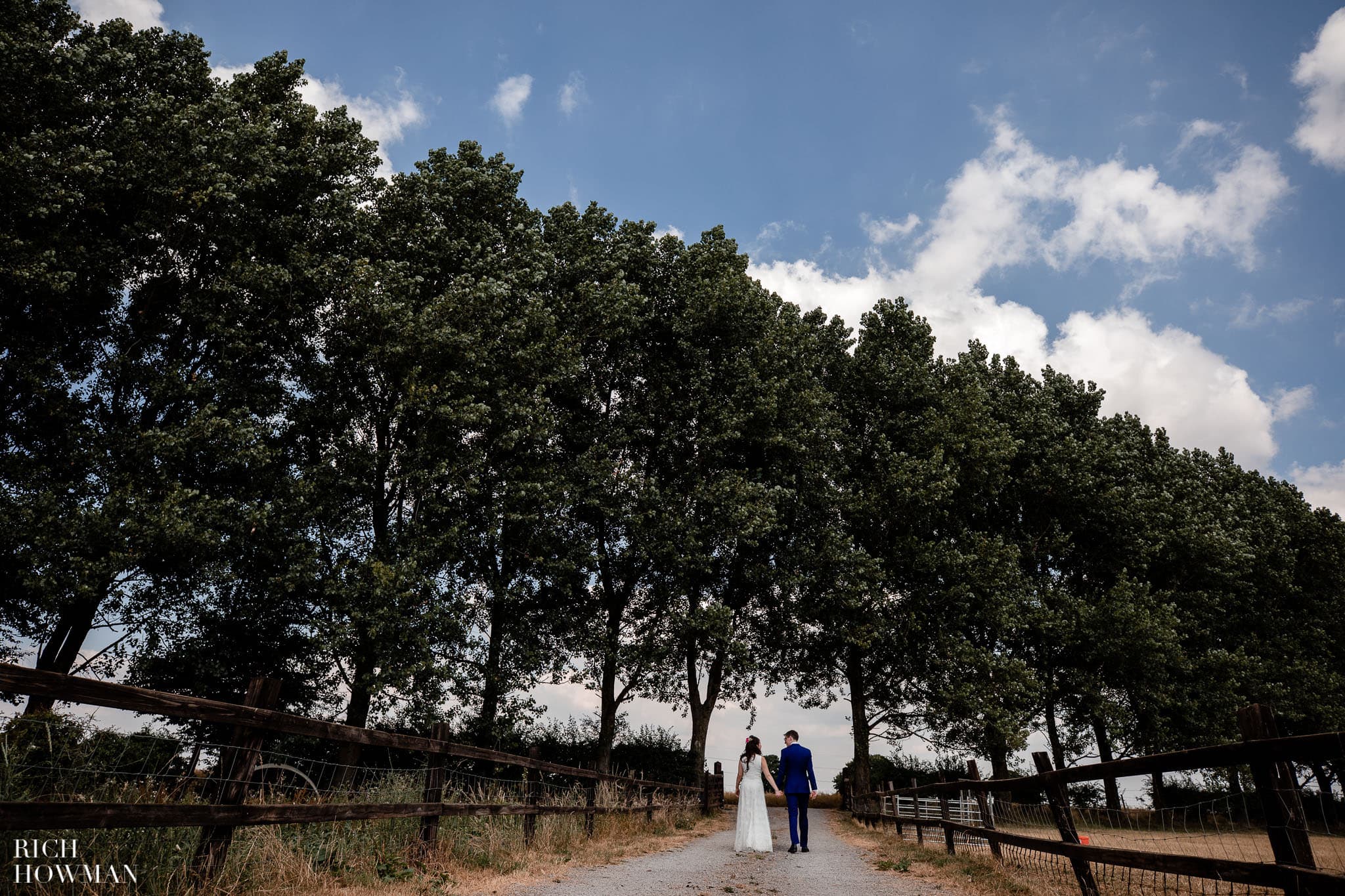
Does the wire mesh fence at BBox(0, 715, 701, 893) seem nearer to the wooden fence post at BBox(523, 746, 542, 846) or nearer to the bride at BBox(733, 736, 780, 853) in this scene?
the wooden fence post at BBox(523, 746, 542, 846)

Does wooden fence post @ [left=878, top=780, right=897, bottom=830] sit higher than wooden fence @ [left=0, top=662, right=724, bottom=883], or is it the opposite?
wooden fence @ [left=0, top=662, right=724, bottom=883]

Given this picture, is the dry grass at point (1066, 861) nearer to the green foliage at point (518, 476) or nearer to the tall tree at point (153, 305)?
the green foliage at point (518, 476)

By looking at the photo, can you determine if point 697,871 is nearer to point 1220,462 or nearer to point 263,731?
point 263,731

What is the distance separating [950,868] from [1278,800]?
24.6 feet

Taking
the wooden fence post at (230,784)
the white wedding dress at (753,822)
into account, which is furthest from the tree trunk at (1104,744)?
the wooden fence post at (230,784)

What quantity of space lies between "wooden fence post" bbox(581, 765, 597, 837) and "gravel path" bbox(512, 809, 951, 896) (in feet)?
5.17

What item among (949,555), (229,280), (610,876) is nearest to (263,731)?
(610,876)

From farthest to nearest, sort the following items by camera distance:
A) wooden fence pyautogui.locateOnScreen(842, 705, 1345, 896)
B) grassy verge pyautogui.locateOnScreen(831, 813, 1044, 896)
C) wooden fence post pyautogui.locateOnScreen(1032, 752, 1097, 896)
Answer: grassy verge pyautogui.locateOnScreen(831, 813, 1044, 896), wooden fence post pyautogui.locateOnScreen(1032, 752, 1097, 896), wooden fence pyautogui.locateOnScreen(842, 705, 1345, 896)

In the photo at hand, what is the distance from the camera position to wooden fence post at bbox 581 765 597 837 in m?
13.4

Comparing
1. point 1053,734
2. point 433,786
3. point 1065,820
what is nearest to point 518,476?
point 433,786

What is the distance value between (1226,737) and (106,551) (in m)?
35.8

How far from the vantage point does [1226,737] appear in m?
27.2

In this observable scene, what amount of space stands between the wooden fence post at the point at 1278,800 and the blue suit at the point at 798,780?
9818 mm

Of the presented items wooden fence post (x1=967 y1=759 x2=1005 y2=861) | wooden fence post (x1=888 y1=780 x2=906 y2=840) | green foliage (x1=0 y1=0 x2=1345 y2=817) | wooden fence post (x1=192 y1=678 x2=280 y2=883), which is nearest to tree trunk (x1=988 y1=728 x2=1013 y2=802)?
green foliage (x1=0 y1=0 x2=1345 y2=817)
